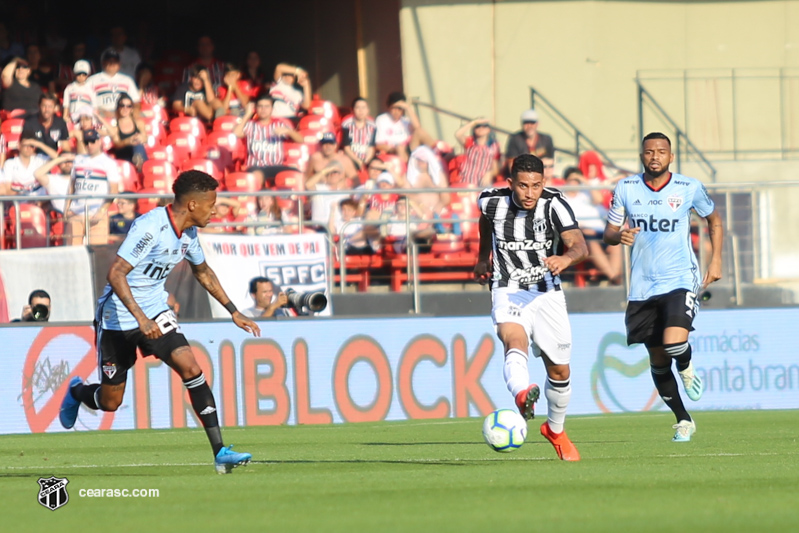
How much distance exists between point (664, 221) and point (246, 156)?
10590 millimetres

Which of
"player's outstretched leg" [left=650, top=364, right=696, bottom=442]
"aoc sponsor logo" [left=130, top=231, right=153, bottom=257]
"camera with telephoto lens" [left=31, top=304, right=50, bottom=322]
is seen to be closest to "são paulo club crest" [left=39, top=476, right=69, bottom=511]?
"aoc sponsor logo" [left=130, top=231, right=153, bottom=257]

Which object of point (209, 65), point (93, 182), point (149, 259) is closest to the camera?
point (149, 259)

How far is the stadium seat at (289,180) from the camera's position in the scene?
62.7 feet

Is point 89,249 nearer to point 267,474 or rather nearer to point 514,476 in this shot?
point 267,474

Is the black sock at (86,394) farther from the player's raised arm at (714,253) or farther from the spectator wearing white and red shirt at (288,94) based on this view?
the spectator wearing white and red shirt at (288,94)

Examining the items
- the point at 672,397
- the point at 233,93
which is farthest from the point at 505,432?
the point at 233,93

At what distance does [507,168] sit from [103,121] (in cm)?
616

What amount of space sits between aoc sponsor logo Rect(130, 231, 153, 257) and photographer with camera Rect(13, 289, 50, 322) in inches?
257

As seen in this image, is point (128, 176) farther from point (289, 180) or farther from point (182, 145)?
point (289, 180)

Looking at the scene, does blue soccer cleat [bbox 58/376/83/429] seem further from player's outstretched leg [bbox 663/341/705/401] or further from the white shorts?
player's outstretched leg [bbox 663/341/705/401]

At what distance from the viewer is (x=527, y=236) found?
29.2 feet

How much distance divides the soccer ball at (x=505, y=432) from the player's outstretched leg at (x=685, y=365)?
2.74 metres

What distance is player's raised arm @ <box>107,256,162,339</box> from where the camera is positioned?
846 cm

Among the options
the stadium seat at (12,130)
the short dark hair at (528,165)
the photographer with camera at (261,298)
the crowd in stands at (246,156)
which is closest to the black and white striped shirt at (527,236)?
the short dark hair at (528,165)
